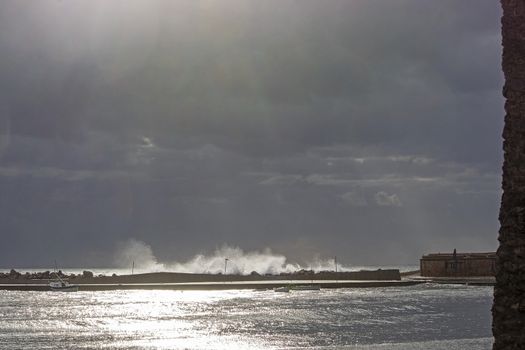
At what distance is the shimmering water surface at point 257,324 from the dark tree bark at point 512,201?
21.0 metres

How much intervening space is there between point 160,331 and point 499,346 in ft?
106

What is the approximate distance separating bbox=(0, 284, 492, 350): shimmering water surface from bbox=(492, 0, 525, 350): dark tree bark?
826 inches

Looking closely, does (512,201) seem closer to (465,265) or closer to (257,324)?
(257,324)

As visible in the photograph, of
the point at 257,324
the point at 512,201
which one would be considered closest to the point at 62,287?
the point at 257,324

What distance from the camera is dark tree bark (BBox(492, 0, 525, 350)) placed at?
1062 cm

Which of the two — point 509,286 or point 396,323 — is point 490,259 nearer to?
point 396,323

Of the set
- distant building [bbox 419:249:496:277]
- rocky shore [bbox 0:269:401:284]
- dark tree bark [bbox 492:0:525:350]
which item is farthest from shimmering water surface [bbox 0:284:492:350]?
rocky shore [bbox 0:269:401:284]

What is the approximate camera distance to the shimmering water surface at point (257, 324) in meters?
34.8

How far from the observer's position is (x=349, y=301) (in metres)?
64.6

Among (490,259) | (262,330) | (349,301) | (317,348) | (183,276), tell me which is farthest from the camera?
(183,276)

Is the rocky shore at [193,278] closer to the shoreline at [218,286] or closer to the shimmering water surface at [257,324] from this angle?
the shoreline at [218,286]

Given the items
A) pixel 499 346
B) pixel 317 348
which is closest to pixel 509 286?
pixel 499 346

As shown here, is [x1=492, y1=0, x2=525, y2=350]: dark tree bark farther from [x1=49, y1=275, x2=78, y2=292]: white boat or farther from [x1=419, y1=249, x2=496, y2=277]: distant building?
[x1=49, y1=275, x2=78, y2=292]: white boat

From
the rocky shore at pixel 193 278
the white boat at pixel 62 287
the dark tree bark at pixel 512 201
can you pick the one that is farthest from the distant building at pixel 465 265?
the dark tree bark at pixel 512 201
